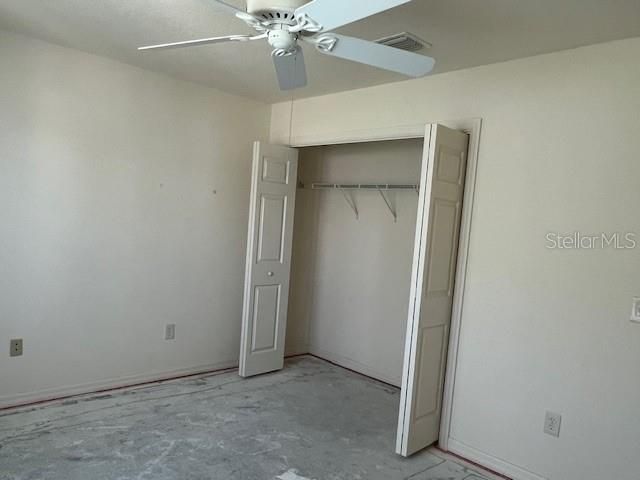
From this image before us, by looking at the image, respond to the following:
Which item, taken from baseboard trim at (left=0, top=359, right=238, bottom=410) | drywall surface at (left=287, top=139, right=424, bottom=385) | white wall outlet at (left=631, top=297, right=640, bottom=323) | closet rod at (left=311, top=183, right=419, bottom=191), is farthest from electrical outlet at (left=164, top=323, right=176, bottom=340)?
white wall outlet at (left=631, top=297, right=640, bottom=323)

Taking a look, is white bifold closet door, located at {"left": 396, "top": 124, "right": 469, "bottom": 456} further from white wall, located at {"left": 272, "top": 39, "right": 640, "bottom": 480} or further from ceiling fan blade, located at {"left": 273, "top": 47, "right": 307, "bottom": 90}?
ceiling fan blade, located at {"left": 273, "top": 47, "right": 307, "bottom": 90}

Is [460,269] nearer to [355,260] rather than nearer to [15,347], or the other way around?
[355,260]

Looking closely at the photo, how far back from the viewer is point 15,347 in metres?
2.97

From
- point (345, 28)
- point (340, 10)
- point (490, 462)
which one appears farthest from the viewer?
point (490, 462)

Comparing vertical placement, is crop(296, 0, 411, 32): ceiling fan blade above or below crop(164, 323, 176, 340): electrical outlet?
above

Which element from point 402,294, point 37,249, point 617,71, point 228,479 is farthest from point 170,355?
point 617,71

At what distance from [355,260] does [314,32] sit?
288cm

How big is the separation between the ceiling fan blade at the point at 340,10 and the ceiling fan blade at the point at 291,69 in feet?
0.91

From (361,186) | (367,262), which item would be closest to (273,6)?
(361,186)

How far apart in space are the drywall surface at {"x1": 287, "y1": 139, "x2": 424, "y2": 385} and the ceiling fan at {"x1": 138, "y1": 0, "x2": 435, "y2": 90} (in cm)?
220

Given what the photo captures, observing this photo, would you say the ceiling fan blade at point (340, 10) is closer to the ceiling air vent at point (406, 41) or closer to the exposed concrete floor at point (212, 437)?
the ceiling air vent at point (406, 41)

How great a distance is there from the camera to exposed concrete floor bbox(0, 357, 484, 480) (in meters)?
2.42

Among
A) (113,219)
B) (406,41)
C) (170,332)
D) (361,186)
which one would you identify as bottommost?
(170,332)

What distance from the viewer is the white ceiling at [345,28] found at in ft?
6.64
